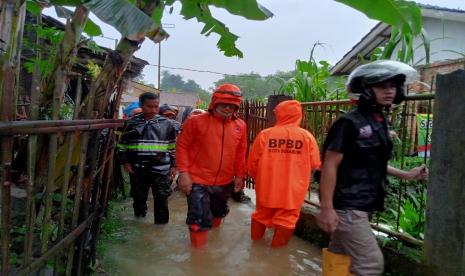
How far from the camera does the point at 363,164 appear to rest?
2.41m

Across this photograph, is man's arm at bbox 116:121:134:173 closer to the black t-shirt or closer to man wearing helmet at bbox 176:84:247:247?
man wearing helmet at bbox 176:84:247:247

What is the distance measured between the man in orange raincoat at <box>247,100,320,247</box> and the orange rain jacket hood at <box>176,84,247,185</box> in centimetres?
37

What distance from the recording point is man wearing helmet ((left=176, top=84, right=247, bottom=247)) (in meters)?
4.19

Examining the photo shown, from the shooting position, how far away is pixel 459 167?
8.96 feet

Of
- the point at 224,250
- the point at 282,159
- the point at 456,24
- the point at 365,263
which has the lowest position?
the point at 224,250

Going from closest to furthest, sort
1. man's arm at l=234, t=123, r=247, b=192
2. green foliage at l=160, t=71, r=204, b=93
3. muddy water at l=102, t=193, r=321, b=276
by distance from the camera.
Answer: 1. muddy water at l=102, t=193, r=321, b=276
2. man's arm at l=234, t=123, r=247, b=192
3. green foliage at l=160, t=71, r=204, b=93

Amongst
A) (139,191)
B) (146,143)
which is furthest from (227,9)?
(139,191)

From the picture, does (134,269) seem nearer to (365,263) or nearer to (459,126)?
(365,263)

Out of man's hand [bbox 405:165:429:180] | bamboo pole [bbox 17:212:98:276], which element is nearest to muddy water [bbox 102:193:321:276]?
bamboo pole [bbox 17:212:98:276]

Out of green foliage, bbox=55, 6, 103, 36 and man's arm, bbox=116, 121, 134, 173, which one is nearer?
green foliage, bbox=55, 6, 103, 36

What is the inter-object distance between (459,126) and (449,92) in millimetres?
252

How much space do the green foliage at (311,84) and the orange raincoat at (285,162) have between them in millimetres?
2453

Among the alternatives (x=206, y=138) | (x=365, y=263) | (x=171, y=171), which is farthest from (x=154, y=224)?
(x=365, y=263)

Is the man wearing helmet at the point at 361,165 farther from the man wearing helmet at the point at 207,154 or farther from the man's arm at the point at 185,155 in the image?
the man's arm at the point at 185,155
